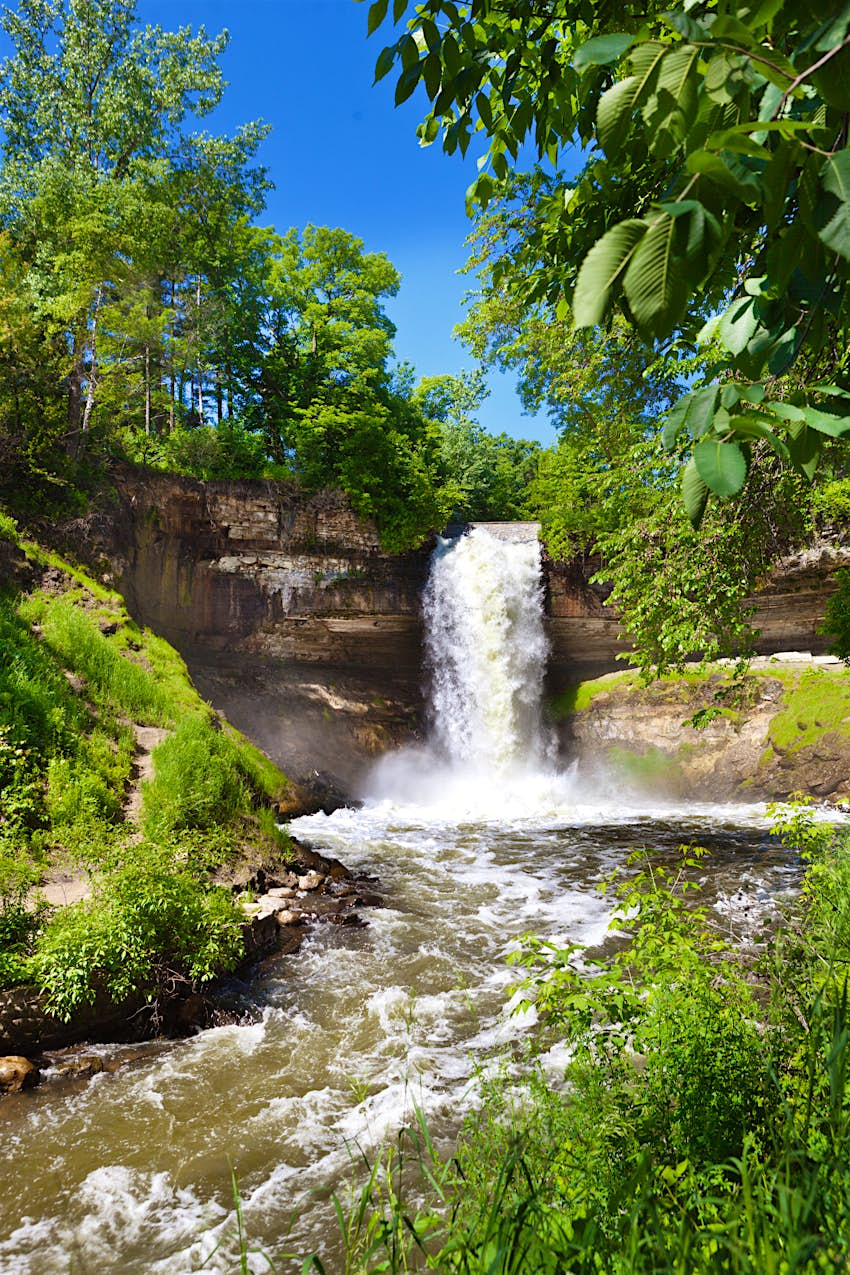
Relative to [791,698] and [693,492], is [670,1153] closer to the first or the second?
[693,492]

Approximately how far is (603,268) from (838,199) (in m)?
0.40

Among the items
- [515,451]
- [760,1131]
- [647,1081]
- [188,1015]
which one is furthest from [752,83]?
[515,451]

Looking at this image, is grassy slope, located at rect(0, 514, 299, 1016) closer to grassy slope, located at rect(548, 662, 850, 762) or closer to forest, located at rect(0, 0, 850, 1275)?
forest, located at rect(0, 0, 850, 1275)

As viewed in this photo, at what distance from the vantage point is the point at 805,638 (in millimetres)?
20156

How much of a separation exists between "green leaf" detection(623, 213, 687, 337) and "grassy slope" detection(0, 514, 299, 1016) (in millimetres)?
6156

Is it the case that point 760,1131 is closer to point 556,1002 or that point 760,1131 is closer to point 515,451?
point 556,1002

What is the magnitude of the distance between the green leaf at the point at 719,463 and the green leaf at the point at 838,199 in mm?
298

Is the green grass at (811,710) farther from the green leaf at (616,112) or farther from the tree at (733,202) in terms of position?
the green leaf at (616,112)

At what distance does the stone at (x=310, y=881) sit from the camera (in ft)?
30.0

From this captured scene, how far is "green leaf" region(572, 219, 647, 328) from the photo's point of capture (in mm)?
928

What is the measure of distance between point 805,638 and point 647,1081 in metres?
20.6

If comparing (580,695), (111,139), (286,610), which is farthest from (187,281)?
(580,695)

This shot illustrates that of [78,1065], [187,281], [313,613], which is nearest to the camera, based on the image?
Result: [78,1065]

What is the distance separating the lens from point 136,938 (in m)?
5.51
